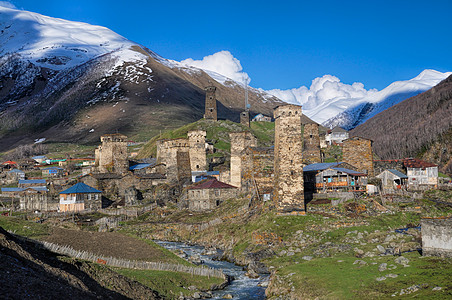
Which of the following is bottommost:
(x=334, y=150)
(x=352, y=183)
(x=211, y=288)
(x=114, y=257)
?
(x=211, y=288)

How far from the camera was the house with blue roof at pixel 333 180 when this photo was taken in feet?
176

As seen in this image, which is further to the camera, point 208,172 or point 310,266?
point 208,172

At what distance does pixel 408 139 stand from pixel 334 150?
261 feet

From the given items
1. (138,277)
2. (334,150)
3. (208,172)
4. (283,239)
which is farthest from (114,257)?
(334,150)

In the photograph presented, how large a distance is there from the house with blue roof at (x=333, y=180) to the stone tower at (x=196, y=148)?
28654mm

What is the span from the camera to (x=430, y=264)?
26.1 metres

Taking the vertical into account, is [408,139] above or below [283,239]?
above

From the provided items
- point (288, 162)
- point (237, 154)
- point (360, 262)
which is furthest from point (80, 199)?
point (360, 262)

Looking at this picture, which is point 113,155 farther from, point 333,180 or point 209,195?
point 333,180

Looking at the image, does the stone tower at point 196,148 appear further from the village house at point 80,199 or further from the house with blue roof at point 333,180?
the house with blue roof at point 333,180

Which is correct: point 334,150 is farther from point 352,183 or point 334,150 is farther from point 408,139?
point 408,139

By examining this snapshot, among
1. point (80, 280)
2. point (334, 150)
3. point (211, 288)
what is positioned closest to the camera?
point (80, 280)

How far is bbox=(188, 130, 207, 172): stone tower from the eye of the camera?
80.8 m

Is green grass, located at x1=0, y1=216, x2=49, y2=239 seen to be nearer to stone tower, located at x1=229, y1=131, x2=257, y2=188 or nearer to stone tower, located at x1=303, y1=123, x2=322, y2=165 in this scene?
stone tower, located at x1=229, y1=131, x2=257, y2=188
